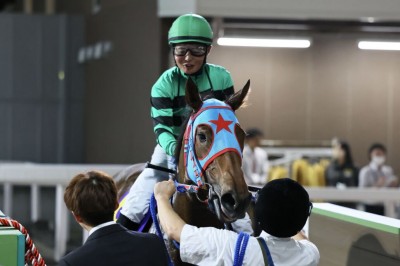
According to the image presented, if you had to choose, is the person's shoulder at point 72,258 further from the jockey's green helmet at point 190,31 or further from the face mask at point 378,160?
the face mask at point 378,160

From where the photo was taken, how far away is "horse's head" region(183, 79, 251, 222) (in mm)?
4320

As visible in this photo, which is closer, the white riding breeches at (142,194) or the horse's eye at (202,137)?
the horse's eye at (202,137)

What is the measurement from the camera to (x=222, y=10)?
508 inches

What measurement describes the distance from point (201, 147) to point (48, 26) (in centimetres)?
1464

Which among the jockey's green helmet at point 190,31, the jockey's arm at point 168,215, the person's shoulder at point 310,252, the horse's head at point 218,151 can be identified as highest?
the jockey's green helmet at point 190,31

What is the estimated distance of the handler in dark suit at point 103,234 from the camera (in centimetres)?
388

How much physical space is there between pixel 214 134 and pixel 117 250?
36.1 inches

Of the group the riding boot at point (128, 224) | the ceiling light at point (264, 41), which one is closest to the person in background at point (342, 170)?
the ceiling light at point (264, 41)

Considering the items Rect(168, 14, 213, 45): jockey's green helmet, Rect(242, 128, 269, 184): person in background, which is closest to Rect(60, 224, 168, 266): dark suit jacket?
Rect(168, 14, 213, 45): jockey's green helmet

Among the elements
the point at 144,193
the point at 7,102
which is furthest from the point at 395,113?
the point at 144,193

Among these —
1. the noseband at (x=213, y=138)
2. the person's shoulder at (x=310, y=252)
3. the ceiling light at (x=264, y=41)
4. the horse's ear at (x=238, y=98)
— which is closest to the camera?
the person's shoulder at (x=310, y=252)

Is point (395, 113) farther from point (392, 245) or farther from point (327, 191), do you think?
point (392, 245)

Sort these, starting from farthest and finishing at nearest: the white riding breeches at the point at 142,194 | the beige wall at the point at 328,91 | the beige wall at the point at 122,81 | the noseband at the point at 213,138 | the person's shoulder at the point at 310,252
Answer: the beige wall at the point at 328,91
the beige wall at the point at 122,81
the white riding breeches at the point at 142,194
the noseband at the point at 213,138
the person's shoulder at the point at 310,252

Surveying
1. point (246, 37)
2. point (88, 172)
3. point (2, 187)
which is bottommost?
point (2, 187)
